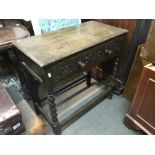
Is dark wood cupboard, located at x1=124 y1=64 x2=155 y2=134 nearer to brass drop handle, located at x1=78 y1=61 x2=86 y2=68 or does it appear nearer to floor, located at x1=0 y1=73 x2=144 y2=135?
floor, located at x1=0 y1=73 x2=144 y2=135

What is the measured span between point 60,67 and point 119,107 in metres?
0.92

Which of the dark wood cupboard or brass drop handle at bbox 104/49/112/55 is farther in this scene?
brass drop handle at bbox 104/49/112/55

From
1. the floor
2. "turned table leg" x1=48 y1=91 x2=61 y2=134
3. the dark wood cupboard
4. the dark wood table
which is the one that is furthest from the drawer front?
the floor

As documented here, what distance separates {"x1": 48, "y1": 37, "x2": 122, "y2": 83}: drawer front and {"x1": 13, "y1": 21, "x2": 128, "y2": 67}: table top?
0.04 metres

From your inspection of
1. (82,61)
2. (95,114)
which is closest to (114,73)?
(95,114)

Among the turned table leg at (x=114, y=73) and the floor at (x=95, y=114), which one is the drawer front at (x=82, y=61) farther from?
the floor at (x=95, y=114)

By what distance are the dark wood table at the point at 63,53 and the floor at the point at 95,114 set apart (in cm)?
11

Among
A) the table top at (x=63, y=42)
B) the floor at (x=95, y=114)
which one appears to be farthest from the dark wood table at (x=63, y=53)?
the floor at (x=95, y=114)

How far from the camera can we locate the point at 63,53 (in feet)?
3.13

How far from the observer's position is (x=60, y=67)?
96 centimetres

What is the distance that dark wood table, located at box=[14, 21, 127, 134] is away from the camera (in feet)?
3.07

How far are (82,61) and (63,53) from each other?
0.18 metres
